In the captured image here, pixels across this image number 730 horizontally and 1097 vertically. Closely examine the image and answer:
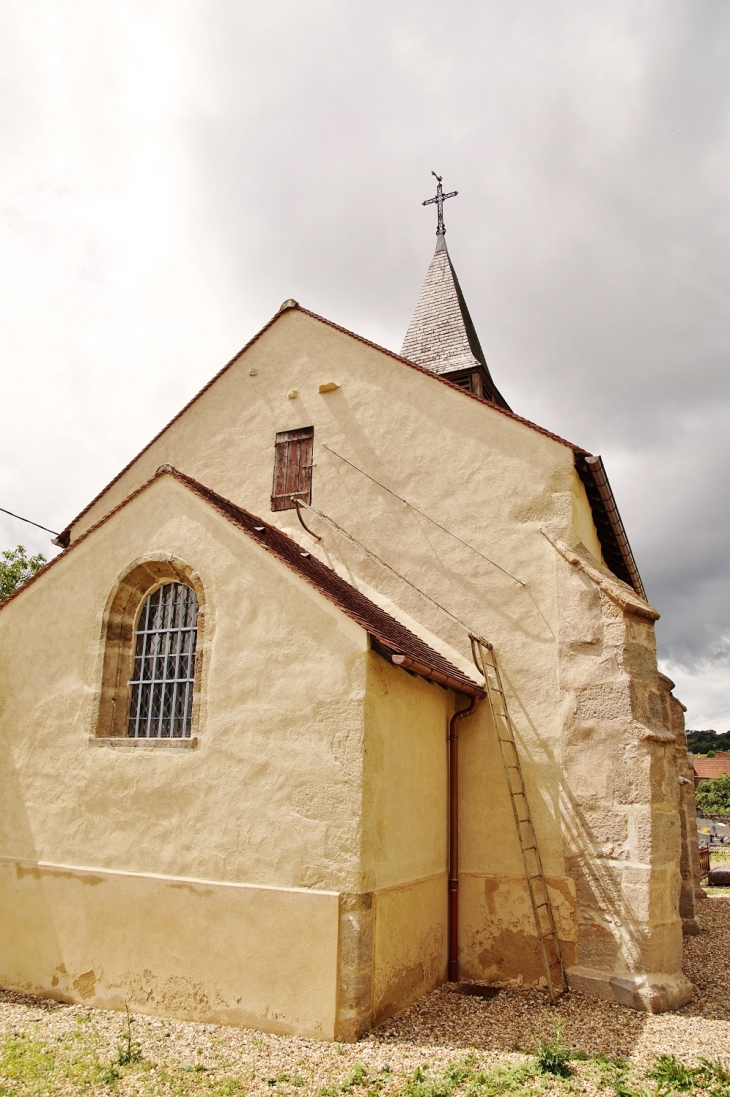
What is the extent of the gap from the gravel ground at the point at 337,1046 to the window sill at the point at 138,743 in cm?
254

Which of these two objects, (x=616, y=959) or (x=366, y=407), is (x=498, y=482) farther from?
(x=616, y=959)

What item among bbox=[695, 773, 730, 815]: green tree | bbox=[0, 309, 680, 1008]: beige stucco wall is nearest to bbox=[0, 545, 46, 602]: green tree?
bbox=[0, 309, 680, 1008]: beige stucco wall

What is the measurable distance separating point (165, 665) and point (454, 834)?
3.98 m

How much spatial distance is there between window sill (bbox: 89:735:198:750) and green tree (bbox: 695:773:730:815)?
4715cm

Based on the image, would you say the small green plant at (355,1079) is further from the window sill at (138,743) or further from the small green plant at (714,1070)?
the window sill at (138,743)

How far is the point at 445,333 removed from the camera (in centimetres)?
1498

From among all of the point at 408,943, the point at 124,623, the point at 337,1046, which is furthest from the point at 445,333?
the point at 337,1046

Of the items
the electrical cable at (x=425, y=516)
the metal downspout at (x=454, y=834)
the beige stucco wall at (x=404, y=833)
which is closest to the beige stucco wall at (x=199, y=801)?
the beige stucco wall at (x=404, y=833)

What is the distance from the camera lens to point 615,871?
317 inches

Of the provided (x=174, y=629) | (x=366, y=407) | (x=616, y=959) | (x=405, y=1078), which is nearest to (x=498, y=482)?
(x=366, y=407)

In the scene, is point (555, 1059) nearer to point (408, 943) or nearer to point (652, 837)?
point (408, 943)

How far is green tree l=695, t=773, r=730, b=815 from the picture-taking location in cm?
4789

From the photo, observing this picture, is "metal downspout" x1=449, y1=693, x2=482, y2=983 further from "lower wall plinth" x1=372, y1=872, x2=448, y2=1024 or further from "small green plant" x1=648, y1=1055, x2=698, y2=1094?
"small green plant" x1=648, y1=1055, x2=698, y2=1094

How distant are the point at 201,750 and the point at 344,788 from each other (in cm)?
170
